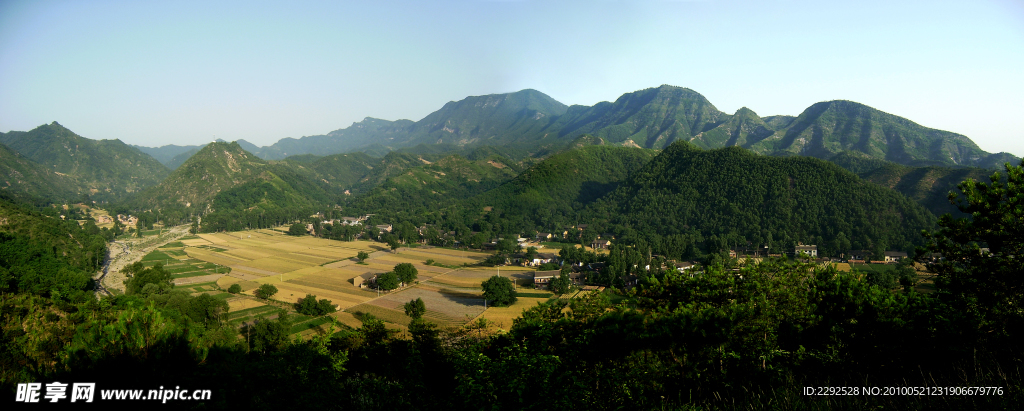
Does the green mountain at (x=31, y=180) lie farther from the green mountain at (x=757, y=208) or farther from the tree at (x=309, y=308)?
the green mountain at (x=757, y=208)

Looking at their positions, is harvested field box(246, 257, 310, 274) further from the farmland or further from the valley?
the valley

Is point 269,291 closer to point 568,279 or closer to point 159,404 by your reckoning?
point 568,279

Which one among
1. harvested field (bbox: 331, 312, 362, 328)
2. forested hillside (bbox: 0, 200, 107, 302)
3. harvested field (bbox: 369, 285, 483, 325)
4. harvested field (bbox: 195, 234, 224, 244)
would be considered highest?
Answer: forested hillside (bbox: 0, 200, 107, 302)

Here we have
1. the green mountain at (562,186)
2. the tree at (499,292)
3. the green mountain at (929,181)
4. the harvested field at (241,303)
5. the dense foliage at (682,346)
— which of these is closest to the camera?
the dense foliage at (682,346)

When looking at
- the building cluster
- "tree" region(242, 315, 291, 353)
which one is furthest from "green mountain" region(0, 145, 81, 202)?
"tree" region(242, 315, 291, 353)

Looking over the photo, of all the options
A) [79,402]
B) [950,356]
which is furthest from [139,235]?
[950,356]

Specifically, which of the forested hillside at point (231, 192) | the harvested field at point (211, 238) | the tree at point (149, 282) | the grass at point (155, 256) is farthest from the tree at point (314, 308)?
the forested hillside at point (231, 192)
